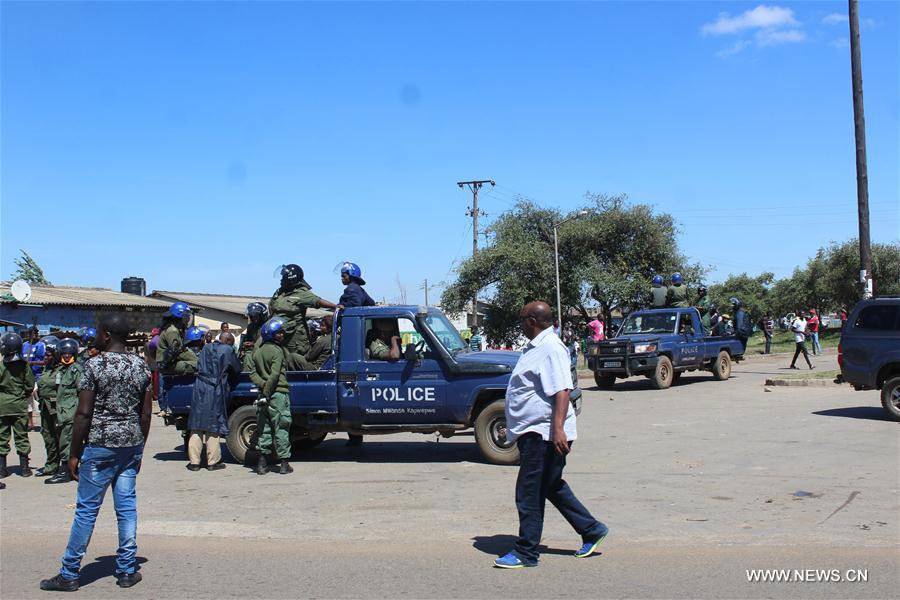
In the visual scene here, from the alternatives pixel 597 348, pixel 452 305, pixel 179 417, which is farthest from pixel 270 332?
pixel 452 305

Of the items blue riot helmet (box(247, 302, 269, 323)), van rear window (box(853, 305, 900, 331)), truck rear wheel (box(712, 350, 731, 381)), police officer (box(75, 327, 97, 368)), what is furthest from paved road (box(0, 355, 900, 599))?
truck rear wheel (box(712, 350, 731, 381))

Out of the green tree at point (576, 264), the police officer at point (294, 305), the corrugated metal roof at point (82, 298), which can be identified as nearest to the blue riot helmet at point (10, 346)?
the police officer at point (294, 305)

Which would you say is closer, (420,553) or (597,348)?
(420,553)

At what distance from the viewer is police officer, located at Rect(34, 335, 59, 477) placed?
9906mm

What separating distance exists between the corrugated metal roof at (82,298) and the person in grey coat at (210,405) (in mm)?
19901

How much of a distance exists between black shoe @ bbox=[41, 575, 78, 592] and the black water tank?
114 ft

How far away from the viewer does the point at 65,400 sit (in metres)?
9.61

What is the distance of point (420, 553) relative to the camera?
6117 mm

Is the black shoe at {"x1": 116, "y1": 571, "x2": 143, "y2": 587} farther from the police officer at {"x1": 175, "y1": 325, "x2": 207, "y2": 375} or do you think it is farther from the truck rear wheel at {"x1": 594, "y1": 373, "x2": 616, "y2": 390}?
the truck rear wheel at {"x1": 594, "y1": 373, "x2": 616, "y2": 390}

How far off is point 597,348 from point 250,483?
1234 centimetres

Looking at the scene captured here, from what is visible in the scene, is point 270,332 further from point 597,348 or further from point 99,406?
point 597,348

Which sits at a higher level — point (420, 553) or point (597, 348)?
point (597, 348)

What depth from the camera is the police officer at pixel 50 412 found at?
32.5 feet

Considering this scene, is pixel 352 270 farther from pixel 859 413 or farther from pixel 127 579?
pixel 859 413
